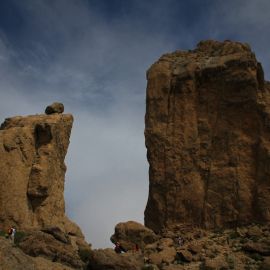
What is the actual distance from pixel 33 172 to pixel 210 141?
56.9 ft

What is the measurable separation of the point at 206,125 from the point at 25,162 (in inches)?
712

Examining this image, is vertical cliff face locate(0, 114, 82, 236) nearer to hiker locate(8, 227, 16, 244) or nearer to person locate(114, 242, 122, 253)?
hiker locate(8, 227, 16, 244)

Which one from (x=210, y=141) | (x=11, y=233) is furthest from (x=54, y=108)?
(x=210, y=141)

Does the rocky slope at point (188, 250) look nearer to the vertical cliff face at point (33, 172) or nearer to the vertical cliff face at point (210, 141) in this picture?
the vertical cliff face at point (210, 141)

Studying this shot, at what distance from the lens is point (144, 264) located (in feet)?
129

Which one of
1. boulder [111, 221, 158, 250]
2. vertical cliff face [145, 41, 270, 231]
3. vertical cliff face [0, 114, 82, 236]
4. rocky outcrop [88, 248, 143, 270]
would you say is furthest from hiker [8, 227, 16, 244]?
vertical cliff face [145, 41, 270, 231]

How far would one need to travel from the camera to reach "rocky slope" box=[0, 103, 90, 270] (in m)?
36.3

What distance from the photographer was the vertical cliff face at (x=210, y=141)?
48094 mm

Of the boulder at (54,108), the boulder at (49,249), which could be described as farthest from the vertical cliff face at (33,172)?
the boulder at (49,249)

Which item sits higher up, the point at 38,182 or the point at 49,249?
the point at 38,182

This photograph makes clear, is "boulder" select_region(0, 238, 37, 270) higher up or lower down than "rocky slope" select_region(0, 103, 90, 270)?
lower down

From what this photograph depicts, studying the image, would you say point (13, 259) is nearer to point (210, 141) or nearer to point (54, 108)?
point (54, 108)

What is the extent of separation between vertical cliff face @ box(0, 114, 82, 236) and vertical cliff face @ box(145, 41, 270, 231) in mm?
10334

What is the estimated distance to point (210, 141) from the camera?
50.6 m
